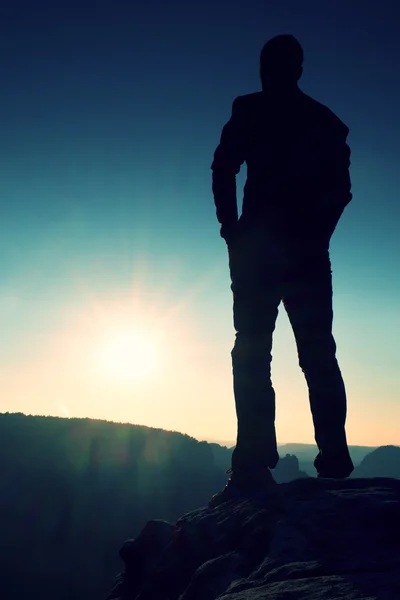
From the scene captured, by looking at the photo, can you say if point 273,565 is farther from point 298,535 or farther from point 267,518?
point 267,518

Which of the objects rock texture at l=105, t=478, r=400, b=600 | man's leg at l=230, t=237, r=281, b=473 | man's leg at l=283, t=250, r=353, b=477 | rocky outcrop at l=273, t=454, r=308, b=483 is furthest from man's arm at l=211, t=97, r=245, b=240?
rocky outcrop at l=273, t=454, r=308, b=483

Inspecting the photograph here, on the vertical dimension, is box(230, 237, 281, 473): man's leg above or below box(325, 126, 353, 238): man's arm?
below

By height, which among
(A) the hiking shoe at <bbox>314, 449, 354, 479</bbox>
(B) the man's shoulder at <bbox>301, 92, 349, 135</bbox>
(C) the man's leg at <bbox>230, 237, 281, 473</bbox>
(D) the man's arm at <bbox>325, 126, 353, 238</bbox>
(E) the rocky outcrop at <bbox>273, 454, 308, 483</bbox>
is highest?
(B) the man's shoulder at <bbox>301, 92, 349, 135</bbox>

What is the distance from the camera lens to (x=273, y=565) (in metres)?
3.48

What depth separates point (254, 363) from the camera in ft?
20.2

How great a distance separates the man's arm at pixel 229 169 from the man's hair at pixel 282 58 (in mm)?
555

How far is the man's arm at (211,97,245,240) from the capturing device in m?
6.61

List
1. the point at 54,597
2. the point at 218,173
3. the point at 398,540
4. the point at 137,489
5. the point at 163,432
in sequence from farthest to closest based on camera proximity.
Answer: the point at 163,432 → the point at 137,489 → the point at 54,597 → the point at 218,173 → the point at 398,540

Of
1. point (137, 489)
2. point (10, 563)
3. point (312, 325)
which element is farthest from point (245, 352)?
point (137, 489)

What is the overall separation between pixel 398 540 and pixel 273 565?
0.82 m

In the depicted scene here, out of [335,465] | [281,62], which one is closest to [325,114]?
[281,62]

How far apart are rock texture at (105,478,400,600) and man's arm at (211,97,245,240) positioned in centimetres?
319

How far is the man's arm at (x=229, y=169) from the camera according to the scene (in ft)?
21.7

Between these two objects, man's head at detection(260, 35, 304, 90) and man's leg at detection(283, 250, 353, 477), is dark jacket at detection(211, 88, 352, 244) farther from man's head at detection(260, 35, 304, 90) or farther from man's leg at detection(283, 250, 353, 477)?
man's leg at detection(283, 250, 353, 477)
